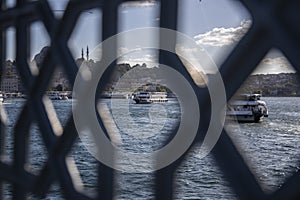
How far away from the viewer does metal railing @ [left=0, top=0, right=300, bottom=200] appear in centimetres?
153

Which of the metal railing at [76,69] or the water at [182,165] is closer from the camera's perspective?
the metal railing at [76,69]

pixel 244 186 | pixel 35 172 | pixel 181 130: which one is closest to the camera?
pixel 244 186

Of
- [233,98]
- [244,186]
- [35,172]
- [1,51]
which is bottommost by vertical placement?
[35,172]

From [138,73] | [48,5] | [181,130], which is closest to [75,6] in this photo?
[48,5]

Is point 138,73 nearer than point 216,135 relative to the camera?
No

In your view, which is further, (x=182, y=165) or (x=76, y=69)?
(x=76, y=69)

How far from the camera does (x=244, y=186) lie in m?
1.67

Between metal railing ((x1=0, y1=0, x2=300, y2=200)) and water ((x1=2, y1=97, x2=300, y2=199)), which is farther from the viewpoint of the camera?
water ((x1=2, y1=97, x2=300, y2=199))

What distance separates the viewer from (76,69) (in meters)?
2.45

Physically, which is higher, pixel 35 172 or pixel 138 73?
pixel 138 73

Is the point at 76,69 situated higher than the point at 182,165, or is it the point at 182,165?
the point at 76,69

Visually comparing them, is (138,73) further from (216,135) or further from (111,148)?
(216,135)

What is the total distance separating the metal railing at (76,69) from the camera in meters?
1.53

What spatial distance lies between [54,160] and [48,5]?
96 centimetres
